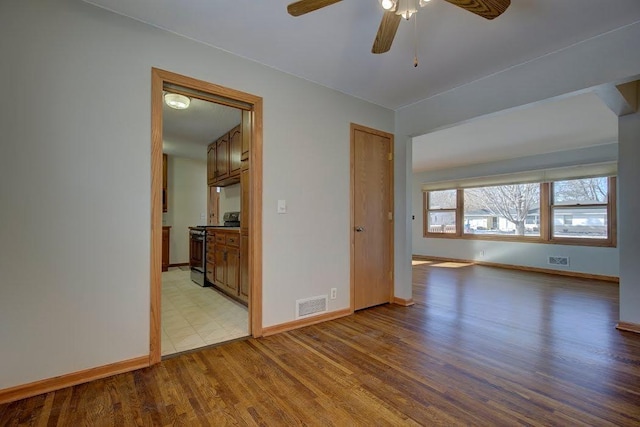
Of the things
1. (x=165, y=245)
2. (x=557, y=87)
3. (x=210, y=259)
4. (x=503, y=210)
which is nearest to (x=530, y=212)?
(x=503, y=210)

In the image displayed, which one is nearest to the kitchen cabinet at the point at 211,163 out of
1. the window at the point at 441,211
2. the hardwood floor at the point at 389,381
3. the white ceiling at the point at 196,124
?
the white ceiling at the point at 196,124

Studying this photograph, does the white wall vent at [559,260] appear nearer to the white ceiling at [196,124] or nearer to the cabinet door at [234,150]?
the cabinet door at [234,150]

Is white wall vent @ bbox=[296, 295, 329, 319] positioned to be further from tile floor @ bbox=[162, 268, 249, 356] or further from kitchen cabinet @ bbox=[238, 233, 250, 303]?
kitchen cabinet @ bbox=[238, 233, 250, 303]

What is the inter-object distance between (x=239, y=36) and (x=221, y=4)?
34cm

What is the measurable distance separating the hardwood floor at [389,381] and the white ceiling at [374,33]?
241cm

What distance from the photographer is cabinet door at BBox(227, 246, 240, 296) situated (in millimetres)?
3432

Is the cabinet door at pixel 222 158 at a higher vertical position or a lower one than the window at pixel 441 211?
higher

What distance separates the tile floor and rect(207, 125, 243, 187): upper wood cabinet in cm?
176

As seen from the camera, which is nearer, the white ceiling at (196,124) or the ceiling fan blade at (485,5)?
the ceiling fan blade at (485,5)

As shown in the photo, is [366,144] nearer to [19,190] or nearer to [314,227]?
Answer: [314,227]

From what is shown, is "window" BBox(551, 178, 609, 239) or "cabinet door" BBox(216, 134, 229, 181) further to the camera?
"window" BBox(551, 178, 609, 239)

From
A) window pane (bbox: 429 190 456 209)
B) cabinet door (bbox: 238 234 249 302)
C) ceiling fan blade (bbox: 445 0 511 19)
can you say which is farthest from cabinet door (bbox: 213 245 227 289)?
window pane (bbox: 429 190 456 209)

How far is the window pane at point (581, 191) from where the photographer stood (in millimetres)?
5227

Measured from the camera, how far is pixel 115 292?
1.93 metres
